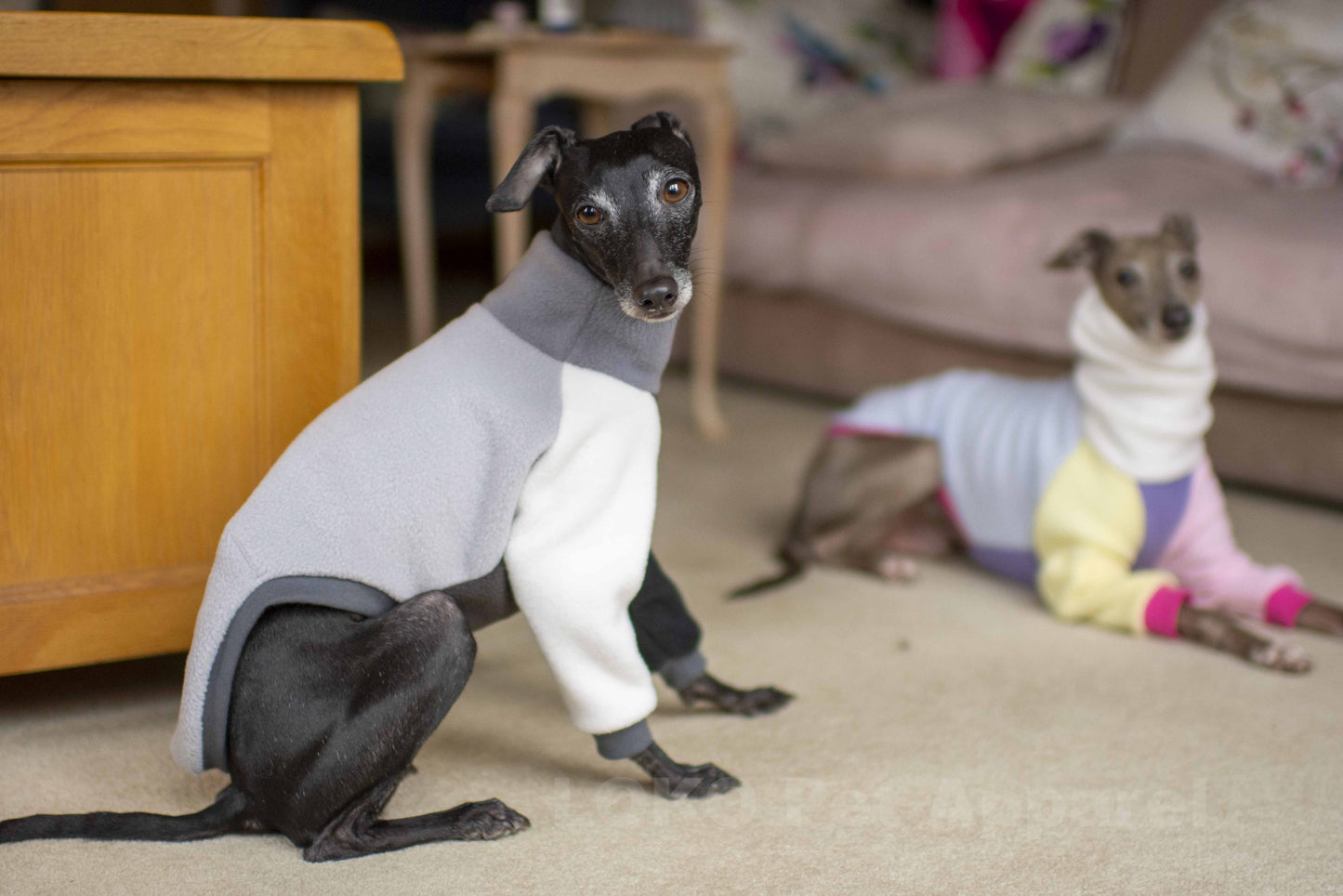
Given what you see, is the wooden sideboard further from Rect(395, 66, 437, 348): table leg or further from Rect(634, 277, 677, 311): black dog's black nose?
Rect(395, 66, 437, 348): table leg

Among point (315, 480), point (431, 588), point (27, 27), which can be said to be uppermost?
point (27, 27)

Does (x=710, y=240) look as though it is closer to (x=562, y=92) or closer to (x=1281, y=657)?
(x=562, y=92)

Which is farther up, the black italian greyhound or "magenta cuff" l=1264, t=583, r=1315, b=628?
the black italian greyhound

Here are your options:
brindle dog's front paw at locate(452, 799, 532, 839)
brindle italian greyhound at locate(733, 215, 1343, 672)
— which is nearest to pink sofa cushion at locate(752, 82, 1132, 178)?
brindle italian greyhound at locate(733, 215, 1343, 672)

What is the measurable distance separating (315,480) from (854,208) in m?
2.27

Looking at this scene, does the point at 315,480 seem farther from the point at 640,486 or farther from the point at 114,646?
the point at 114,646

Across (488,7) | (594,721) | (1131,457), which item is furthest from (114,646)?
(488,7)

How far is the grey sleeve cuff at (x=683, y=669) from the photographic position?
1.61 metres

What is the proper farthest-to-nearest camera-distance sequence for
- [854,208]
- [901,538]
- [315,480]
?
1. [854,208]
2. [901,538]
3. [315,480]

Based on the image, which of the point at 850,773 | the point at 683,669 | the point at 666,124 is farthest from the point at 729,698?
the point at 666,124

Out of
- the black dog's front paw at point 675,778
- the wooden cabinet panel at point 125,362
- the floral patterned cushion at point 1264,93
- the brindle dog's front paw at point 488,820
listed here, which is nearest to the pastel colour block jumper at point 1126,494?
the black dog's front paw at point 675,778

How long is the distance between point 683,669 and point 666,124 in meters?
0.68

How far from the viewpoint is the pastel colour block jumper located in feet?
6.48

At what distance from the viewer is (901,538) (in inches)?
94.2
